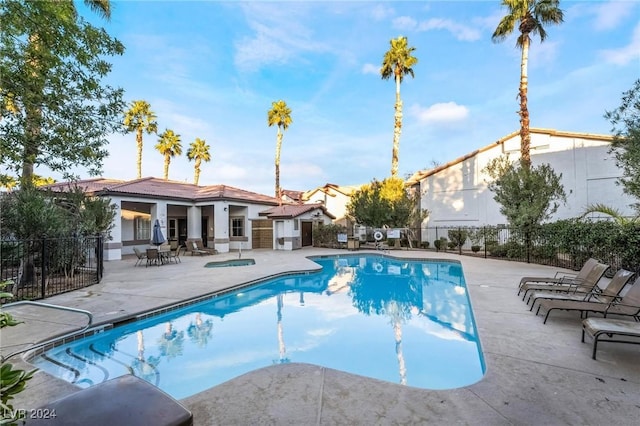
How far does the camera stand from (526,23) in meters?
16.2

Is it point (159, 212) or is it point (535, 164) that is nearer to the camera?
point (159, 212)

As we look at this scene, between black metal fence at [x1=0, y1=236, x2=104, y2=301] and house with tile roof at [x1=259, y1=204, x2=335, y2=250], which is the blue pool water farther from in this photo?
house with tile roof at [x1=259, y1=204, x2=335, y2=250]

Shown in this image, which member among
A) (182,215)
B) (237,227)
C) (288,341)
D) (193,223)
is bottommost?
(288,341)

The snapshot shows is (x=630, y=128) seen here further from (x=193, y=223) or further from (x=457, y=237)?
(x=193, y=223)

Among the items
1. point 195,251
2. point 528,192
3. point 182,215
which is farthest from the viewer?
point 182,215

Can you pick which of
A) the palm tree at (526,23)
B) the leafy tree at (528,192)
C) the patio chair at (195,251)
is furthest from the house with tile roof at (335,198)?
the leafy tree at (528,192)

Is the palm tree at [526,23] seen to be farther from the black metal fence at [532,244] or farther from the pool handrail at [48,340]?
the pool handrail at [48,340]

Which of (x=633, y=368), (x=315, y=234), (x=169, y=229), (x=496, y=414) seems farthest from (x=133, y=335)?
(x=315, y=234)

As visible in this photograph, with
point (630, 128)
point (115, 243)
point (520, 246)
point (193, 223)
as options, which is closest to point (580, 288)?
point (630, 128)

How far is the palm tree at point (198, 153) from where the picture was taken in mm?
34062

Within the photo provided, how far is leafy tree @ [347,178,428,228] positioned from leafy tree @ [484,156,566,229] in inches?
294

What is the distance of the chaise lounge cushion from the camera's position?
6.03 ft

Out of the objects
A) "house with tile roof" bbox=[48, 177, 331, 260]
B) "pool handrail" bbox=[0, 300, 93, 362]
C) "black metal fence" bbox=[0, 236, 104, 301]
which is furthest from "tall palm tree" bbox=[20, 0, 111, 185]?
"house with tile roof" bbox=[48, 177, 331, 260]

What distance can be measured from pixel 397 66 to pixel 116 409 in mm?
27368
